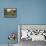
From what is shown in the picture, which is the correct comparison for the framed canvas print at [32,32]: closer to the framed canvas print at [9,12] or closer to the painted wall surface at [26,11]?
the painted wall surface at [26,11]

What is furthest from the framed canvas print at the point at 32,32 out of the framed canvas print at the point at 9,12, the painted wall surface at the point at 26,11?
the framed canvas print at the point at 9,12

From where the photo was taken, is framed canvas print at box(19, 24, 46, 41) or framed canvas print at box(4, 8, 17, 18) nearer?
framed canvas print at box(19, 24, 46, 41)

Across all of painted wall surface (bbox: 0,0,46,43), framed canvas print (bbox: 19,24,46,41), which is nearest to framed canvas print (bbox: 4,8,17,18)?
painted wall surface (bbox: 0,0,46,43)

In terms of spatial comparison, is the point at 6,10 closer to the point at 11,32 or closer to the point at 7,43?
the point at 11,32

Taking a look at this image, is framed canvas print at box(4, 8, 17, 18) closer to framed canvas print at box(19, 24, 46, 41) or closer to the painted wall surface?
the painted wall surface

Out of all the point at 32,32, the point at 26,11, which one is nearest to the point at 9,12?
the point at 26,11

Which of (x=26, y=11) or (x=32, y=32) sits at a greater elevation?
(x=26, y=11)

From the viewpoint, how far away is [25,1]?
4.01 m

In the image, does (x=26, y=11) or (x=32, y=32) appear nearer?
(x=32, y=32)

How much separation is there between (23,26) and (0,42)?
2.94 ft

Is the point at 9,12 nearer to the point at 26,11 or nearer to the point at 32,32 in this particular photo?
the point at 26,11

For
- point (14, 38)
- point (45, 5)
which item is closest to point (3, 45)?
point (14, 38)

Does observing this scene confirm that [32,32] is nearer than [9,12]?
Yes

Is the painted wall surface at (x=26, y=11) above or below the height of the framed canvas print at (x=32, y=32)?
above
